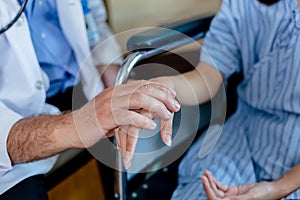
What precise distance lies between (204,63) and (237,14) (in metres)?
0.14

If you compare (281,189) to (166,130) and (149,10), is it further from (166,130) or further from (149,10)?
(149,10)

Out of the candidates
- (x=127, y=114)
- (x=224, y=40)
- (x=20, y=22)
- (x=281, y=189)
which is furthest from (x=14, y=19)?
(x=281, y=189)

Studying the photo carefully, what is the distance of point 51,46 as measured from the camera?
107cm

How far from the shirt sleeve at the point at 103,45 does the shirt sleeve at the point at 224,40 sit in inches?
11.7

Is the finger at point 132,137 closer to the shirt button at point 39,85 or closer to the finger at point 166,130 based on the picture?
the finger at point 166,130

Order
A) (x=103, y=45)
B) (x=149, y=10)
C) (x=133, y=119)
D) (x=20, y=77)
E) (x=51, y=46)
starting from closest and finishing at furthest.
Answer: (x=133, y=119)
(x=20, y=77)
(x=51, y=46)
(x=103, y=45)
(x=149, y=10)

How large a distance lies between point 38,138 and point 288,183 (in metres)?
0.51

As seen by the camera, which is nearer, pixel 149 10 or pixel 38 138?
pixel 38 138

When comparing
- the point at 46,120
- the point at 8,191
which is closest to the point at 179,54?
the point at 46,120

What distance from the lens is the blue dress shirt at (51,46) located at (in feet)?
3.38

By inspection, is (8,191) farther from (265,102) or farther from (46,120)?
(265,102)

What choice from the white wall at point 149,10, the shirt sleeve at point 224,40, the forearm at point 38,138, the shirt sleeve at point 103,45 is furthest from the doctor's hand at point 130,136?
the white wall at point 149,10

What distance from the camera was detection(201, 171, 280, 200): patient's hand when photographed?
2.69 ft

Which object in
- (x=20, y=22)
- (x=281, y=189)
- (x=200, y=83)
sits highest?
(x=20, y=22)
